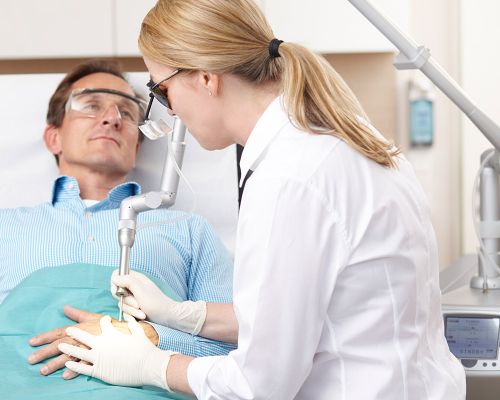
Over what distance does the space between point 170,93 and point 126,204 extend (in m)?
0.36

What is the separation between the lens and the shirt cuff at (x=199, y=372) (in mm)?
1350

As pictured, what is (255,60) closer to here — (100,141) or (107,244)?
(107,244)

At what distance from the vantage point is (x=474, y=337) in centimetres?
179

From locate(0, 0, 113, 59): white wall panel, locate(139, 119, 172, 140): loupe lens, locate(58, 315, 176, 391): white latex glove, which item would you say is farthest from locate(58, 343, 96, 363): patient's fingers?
locate(0, 0, 113, 59): white wall panel

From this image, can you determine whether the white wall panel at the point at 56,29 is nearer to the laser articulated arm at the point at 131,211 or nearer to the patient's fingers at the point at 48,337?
the laser articulated arm at the point at 131,211

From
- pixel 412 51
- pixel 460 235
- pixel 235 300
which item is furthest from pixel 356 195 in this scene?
pixel 460 235

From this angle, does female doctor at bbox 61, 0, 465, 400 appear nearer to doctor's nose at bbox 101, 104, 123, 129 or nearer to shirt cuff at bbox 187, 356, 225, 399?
shirt cuff at bbox 187, 356, 225, 399

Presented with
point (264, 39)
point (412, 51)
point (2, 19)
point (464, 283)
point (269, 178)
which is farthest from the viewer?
point (2, 19)

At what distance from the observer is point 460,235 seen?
379cm

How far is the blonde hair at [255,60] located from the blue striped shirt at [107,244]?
814 mm

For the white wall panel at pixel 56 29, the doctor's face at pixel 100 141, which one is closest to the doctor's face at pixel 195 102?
the doctor's face at pixel 100 141

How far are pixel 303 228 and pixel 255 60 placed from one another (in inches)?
12.5

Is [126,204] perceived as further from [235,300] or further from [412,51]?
[412,51]

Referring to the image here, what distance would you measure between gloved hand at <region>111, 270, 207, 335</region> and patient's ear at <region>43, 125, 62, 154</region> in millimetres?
751
